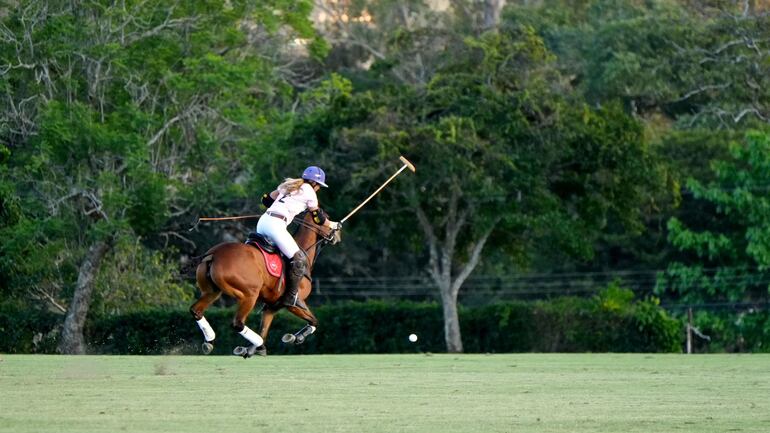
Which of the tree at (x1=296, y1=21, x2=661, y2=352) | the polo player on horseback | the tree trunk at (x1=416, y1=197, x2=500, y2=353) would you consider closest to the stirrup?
the polo player on horseback

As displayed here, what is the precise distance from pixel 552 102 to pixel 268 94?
34.5ft

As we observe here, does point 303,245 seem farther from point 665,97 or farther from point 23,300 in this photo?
point 665,97

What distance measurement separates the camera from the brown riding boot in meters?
17.5

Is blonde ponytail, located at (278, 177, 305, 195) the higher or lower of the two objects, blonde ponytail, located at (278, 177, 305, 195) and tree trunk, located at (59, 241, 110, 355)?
the higher

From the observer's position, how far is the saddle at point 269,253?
1731 cm

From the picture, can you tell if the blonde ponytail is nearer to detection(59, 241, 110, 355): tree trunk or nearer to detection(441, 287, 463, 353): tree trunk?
detection(441, 287, 463, 353): tree trunk

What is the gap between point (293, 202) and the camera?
17500mm

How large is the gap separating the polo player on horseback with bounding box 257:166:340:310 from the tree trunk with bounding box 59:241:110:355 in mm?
19835

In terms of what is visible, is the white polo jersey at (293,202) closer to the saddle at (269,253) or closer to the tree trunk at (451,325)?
the saddle at (269,253)

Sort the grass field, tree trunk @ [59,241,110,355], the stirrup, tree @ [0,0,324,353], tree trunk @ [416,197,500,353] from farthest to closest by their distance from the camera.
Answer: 1. tree @ [0,0,324,353]
2. tree trunk @ [59,241,110,355]
3. tree trunk @ [416,197,500,353]
4. the stirrup
5. the grass field

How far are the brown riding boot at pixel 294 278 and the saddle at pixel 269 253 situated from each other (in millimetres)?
126

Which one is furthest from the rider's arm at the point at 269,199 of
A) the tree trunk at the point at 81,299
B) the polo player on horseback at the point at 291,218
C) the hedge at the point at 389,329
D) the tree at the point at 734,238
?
the tree at the point at 734,238

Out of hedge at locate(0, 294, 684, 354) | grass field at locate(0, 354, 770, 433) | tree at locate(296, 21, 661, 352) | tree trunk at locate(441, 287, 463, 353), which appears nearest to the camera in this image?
grass field at locate(0, 354, 770, 433)

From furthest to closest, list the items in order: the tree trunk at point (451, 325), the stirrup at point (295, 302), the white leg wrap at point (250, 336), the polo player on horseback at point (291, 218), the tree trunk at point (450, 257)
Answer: the tree trunk at point (450, 257) < the tree trunk at point (451, 325) < the stirrup at point (295, 302) < the polo player on horseback at point (291, 218) < the white leg wrap at point (250, 336)
